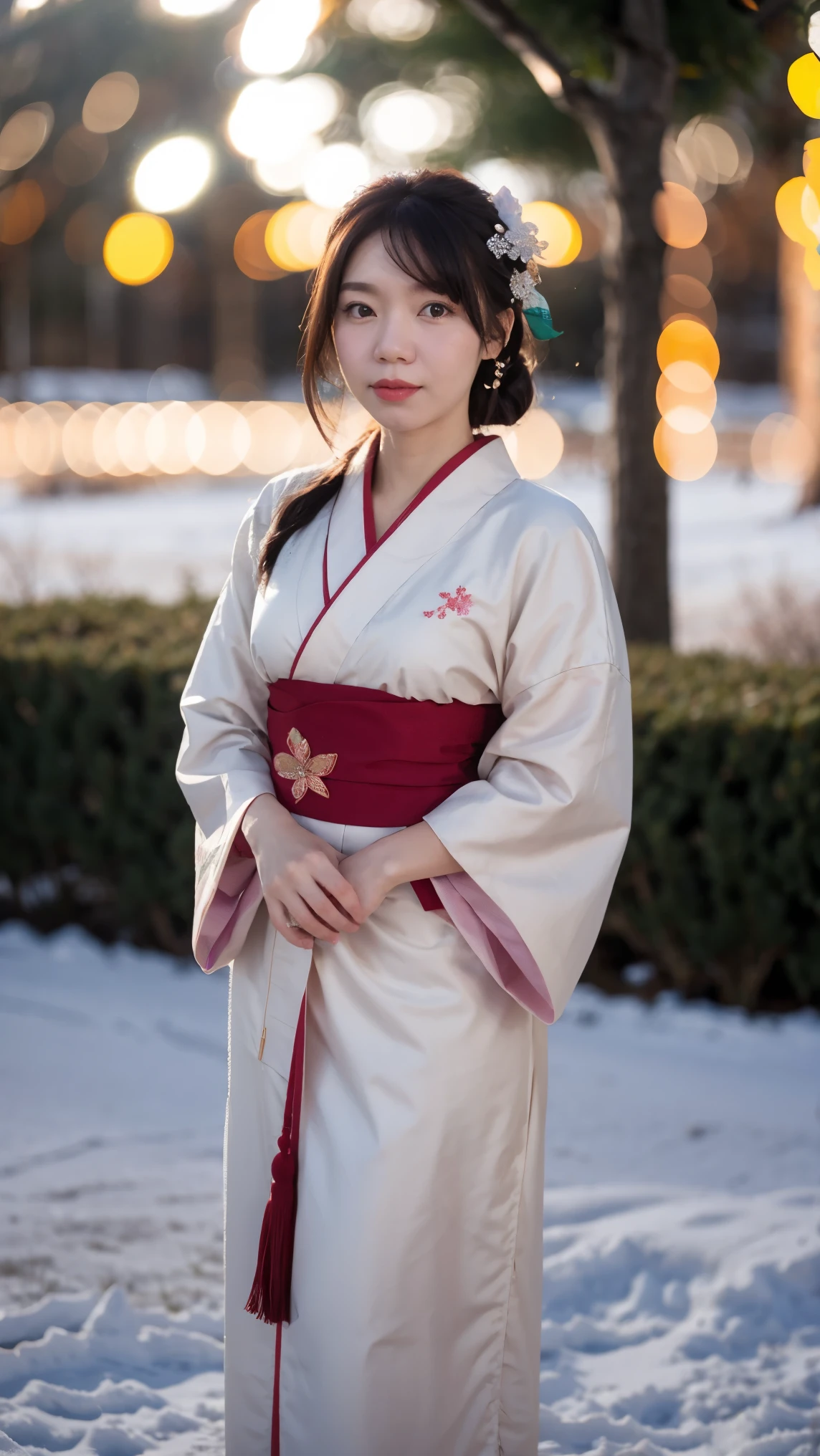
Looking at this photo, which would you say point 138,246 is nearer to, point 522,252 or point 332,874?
point 522,252

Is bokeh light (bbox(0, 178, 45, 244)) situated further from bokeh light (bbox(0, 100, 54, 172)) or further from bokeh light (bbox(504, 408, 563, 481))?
bokeh light (bbox(504, 408, 563, 481))

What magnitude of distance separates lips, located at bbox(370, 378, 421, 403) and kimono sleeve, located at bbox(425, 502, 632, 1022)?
236 mm

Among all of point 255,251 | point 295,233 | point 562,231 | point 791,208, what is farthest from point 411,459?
point 255,251

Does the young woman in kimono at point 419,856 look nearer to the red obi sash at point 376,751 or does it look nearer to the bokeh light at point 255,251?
the red obi sash at point 376,751

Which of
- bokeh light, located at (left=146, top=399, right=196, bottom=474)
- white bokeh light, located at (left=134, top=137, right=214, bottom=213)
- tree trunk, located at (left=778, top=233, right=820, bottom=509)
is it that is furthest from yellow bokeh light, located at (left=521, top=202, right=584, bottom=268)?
tree trunk, located at (left=778, top=233, right=820, bottom=509)

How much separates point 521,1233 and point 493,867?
0.52m

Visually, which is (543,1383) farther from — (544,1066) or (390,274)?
(390,274)

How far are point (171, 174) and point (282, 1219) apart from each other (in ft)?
40.9

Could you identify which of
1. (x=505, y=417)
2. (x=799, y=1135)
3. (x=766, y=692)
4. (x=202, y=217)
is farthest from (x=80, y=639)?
(x=202, y=217)

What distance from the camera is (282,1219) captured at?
181cm

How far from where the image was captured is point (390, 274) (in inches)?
68.7

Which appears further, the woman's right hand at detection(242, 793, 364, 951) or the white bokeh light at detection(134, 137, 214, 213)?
the white bokeh light at detection(134, 137, 214, 213)

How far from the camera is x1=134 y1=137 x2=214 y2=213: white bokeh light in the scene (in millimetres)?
12203

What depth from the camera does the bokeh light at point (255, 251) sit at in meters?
22.3
